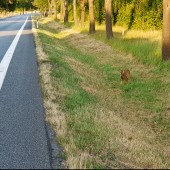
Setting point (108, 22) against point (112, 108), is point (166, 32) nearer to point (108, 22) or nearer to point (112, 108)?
point (112, 108)

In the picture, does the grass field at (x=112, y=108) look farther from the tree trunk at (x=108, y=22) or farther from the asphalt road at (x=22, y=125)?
the tree trunk at (x=108, y=22)

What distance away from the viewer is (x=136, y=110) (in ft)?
30.3

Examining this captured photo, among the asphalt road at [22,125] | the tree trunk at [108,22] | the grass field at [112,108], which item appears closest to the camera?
the asphalt road at [22,125]

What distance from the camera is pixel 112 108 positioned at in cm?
913

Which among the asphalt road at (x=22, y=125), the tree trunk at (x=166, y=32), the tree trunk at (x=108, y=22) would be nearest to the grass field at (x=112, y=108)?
the asphalt road at (x=22, y=125)

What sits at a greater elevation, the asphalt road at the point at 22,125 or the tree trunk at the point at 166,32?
the tree trunk at the point at 166,32

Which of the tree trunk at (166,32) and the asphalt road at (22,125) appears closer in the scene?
the asphalt road at (22,125)

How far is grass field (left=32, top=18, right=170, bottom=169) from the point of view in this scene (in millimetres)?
5152

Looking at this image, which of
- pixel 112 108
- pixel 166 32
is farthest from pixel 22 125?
pixel 166 32

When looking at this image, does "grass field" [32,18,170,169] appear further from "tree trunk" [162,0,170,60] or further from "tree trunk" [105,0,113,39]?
"tree trunk" [105,0,113,39]

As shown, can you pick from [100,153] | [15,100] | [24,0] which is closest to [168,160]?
[100,153]

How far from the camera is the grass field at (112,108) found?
5152 mm

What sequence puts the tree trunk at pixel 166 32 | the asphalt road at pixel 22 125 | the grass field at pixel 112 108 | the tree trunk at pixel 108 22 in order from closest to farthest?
1. the asphalt road at pixel 22 125
2. the grass field at pixel 112 108
3. the tree trunk at pixel 166 32
4. the tree trunk at pixel 108 22

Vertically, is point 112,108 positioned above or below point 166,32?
below
